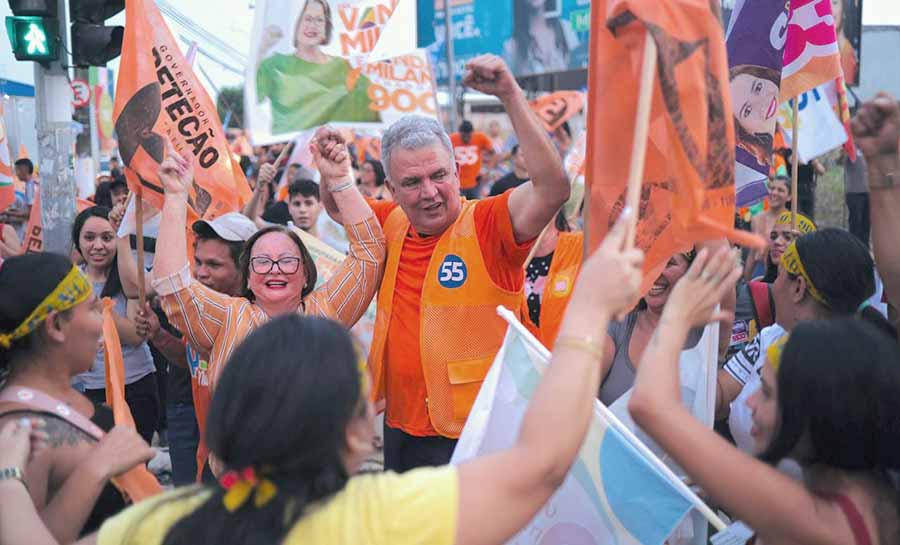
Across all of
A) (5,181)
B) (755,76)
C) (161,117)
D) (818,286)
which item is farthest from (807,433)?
(5,181)

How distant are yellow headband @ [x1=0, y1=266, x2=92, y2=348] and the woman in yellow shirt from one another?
2.81ft

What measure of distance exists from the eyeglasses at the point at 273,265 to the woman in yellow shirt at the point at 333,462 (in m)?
1.96

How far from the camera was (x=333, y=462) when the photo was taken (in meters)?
1.96

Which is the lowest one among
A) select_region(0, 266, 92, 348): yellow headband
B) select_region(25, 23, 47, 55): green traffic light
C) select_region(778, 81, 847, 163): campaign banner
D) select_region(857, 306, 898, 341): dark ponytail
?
select_region(857, 306, 898, 341): dark ponytail

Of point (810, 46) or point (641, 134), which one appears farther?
point (810, 46)

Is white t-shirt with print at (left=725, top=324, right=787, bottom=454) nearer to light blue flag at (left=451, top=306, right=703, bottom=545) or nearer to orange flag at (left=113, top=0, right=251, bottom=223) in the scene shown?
light blue flag at (left=451, top=306, right=703, bottom=545)

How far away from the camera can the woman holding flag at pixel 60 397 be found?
246 cm

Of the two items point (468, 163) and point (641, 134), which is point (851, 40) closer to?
point (468, 163)

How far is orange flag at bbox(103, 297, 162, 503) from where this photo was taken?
8.79 feet

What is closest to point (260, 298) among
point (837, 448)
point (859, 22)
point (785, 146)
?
point (837, 448)

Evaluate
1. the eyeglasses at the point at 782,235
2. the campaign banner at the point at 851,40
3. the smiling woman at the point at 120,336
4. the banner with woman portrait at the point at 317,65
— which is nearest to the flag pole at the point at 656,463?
the smiling woman at the point at 120,336

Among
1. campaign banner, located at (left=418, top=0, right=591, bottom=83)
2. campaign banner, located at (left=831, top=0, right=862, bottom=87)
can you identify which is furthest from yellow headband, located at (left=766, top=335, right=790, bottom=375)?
campaign banner, located at (left=418, top=0, right=591, bottom=83)

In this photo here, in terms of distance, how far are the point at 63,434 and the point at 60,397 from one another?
0.62 feet

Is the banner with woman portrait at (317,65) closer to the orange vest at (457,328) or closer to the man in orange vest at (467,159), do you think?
the orange vest at (457,328)
